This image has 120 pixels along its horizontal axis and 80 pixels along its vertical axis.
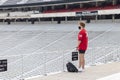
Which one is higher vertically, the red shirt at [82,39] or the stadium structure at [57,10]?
the red shirt at [82,39]

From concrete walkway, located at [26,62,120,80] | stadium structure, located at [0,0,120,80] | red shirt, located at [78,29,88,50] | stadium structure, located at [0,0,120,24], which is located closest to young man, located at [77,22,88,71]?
red shirt, located at [78,29,88,50]

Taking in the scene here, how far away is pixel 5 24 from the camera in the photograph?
61156mm

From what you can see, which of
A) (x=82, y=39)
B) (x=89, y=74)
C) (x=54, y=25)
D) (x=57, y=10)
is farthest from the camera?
(x=57, y=10)

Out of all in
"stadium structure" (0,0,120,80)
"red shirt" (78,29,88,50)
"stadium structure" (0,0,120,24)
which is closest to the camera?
"red shirt" (78,29,88,50)

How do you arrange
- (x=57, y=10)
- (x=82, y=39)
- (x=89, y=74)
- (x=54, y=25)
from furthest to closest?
1. (x=57, y=10)
2. (x=54, y=25)
3. (x=82, y=39)
4. (x=89, y=74)

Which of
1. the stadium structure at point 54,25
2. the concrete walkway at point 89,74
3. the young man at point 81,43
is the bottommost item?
the stadium structure at point 54,25

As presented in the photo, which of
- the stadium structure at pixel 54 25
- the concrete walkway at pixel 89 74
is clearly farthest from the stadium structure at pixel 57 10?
the concrete walkway at pixel 89 74

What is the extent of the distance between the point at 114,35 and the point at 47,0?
22.8 m

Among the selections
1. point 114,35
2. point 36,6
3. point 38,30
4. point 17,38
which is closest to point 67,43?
point 114,35

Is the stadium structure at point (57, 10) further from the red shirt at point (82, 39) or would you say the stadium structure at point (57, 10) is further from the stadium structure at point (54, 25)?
the red shirt at point (82, 39)

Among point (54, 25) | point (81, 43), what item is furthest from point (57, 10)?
point (81, 43)

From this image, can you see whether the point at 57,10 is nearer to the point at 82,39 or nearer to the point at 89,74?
the point at 82,39

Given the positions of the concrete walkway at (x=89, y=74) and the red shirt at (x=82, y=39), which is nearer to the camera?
the concrete walkway at (x=89, y=74)

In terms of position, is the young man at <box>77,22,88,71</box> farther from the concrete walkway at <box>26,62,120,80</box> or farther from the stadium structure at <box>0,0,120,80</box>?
the stadium structure at <box>0,0,120,80</box>
